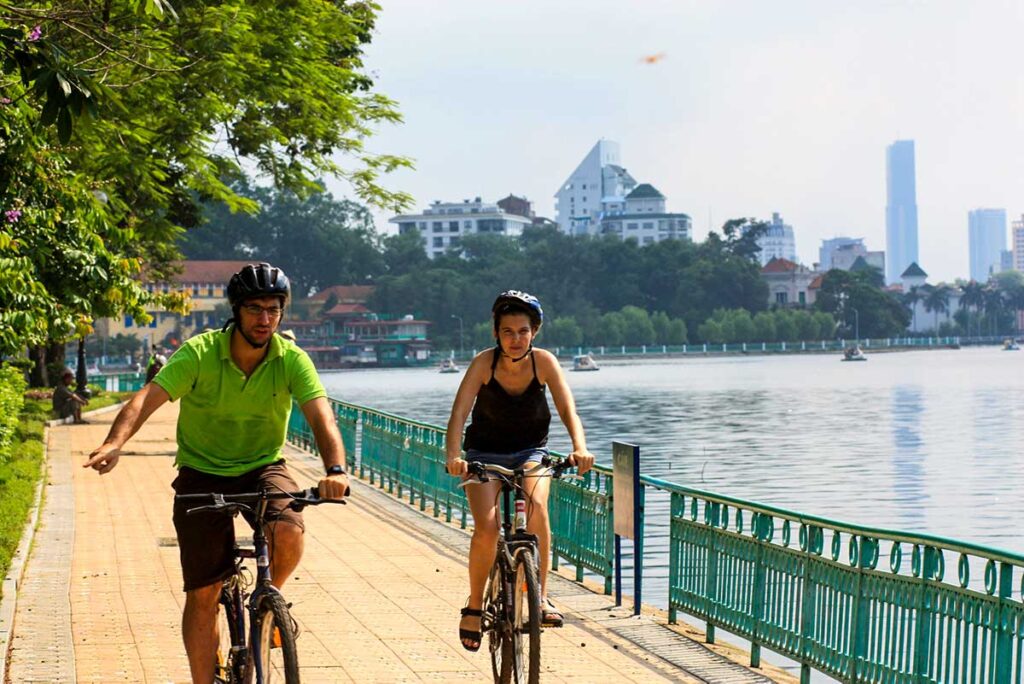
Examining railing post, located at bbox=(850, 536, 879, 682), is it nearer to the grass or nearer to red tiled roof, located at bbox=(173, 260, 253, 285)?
the grass

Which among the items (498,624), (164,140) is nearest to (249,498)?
(498,624)

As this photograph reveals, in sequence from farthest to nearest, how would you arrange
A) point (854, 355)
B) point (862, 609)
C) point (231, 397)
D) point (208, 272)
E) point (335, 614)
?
point (208, 272), point (854, 355), point (335, 614), point (862, 609), point (231, 397)

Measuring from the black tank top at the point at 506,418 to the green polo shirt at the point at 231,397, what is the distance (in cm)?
167

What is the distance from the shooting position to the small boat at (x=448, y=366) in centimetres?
16648

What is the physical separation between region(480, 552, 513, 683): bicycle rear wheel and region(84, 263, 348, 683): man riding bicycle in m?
1.51

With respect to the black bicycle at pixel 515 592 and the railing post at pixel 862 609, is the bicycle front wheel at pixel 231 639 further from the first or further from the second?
the railing post at pixel 862 609

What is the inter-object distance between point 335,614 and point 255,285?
→ 17.1 feet

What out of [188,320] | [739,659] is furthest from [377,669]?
[188,320]

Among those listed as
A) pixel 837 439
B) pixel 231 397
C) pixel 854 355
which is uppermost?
pixel 231 397

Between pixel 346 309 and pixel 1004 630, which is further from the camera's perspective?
pixel 346 309

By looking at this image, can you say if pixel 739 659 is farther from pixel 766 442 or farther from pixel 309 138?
pixel 766 442

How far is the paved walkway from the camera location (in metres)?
8.77

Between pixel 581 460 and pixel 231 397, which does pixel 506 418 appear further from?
pixel 231 397

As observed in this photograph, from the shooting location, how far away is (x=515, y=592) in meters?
7.19
